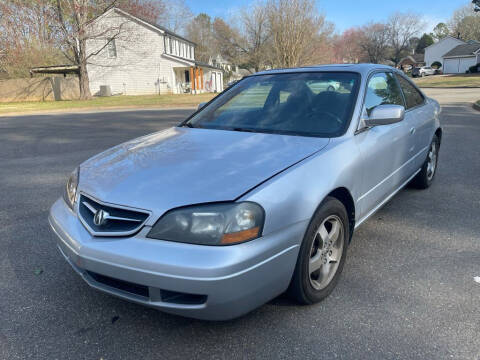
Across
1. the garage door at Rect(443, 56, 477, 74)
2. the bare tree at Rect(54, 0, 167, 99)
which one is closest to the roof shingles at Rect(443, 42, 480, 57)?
the garage door at Rect(443, 56, 477, 74)

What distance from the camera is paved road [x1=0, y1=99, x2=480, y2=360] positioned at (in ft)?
7.15

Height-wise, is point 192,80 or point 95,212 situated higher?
point 192,80

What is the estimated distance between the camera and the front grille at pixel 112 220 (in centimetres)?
208

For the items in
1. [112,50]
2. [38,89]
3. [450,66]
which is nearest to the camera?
[38,89]

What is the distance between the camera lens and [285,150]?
8.42ft

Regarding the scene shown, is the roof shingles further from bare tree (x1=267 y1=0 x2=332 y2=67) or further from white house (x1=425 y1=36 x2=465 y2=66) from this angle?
bare tree (x1=267 y1=0 x2=332 y2=67)

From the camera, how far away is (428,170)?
497 cm

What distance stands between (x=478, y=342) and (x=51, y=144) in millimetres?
9403

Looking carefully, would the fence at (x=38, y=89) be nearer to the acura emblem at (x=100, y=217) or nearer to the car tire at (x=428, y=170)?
the car tire at (x=428, y=170)

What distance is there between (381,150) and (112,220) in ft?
7.32

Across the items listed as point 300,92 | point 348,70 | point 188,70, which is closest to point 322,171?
point 300,92

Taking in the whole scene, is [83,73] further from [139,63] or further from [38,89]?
[139,63]

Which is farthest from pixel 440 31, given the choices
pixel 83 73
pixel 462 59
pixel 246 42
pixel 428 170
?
pixel 428 170

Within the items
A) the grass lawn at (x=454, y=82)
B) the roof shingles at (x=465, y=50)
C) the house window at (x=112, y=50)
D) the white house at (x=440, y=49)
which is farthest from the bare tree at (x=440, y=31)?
the house window at (x=112, y=50)
